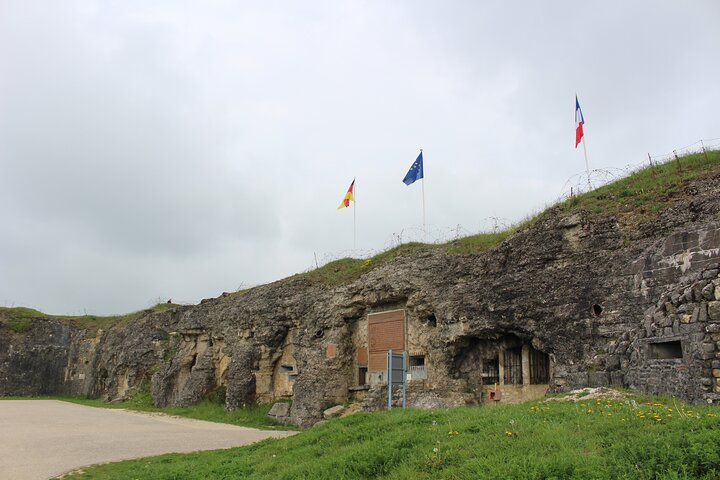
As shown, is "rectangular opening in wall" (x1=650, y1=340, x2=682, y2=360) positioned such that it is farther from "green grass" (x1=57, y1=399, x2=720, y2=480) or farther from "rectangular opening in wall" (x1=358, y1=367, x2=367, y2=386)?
"rectangular opening in wall" (x1=358, y1=367, x2=367, y2=386)

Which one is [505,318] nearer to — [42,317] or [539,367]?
[539,367]

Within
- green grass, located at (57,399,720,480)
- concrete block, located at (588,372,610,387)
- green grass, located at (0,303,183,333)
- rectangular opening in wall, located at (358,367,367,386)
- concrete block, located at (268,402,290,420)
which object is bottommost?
concrete block, located at (268,402,290,420)

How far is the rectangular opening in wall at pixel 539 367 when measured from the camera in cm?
1868

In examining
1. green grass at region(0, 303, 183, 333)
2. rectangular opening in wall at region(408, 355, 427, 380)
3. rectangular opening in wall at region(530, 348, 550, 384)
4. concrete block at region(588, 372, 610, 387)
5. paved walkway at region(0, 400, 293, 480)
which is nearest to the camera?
concrete block at region(588, 372, 610, 387)

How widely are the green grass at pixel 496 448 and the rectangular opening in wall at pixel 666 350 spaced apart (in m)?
1.93

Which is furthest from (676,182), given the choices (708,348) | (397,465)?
(397,465)

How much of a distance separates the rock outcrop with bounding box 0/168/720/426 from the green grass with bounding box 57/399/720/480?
2.50m

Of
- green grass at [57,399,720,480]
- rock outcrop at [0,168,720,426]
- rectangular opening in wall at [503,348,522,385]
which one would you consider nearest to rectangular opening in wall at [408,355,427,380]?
rock outcrop at [0,168,720,426]

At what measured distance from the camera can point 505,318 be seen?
62.0 ft

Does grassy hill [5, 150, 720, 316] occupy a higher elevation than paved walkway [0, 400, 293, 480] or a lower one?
higher

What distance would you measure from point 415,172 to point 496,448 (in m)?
19.9

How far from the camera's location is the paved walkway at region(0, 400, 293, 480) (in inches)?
581

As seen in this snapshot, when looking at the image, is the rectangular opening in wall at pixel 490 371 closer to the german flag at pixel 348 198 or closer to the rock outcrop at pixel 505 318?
the rock outcrop at pixel 505 318

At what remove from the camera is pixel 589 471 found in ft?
21.4
